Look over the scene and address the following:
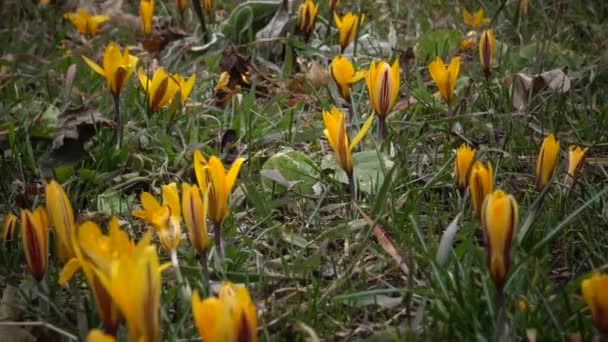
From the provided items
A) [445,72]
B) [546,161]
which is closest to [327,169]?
[445,72]

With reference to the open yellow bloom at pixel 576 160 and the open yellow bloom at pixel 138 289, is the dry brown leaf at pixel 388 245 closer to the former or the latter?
the open yellow bloom at pixel 576 160

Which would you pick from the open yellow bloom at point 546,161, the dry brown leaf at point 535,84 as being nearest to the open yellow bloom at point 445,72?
the dry brown leaf at point 535,84

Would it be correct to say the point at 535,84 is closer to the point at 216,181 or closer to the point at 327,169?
the point at 327,169

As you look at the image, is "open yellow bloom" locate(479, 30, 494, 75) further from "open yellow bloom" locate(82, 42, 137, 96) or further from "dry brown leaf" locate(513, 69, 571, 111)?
"open yellow bloom" locate(82, 42, 137, 96)

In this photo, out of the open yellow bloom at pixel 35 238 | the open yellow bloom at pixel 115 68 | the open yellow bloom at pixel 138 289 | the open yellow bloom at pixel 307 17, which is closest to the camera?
the open yellow bloom at pixel 138 289

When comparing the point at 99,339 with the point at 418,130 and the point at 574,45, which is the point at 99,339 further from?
the point at 574,45

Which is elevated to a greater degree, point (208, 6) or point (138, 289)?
point (138, 289)
